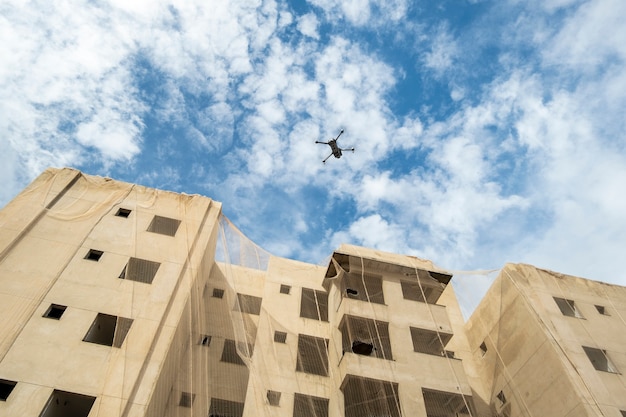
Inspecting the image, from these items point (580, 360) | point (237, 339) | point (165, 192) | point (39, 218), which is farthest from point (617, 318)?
point (39, 218)

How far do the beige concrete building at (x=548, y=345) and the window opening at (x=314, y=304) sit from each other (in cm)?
761

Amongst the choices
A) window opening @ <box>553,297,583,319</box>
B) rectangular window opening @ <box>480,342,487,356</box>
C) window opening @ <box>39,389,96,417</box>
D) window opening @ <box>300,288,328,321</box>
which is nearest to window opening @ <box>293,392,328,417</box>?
window opening @ <box>300,288,328,321</box>

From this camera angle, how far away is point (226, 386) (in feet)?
56.6

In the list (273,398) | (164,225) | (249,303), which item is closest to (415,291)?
(249,303)

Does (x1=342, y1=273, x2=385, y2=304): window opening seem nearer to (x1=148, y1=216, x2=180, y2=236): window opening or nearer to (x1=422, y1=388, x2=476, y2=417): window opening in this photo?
(x1=422, y1=388, x2=476, y2=417): window opening

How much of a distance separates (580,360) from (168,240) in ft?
57.0

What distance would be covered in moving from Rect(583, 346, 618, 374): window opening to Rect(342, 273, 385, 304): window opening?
874cm

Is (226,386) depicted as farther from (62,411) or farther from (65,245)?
(65,245)

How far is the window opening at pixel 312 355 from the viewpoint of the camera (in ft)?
59.6

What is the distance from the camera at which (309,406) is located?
1672cm

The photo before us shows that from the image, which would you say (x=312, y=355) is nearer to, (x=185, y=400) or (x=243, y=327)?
(x=243, y=327)

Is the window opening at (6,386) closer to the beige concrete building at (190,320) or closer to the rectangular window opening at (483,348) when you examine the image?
the beige concrete building at (190,320)

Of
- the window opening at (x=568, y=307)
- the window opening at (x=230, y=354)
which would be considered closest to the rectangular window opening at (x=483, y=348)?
the window opening at (x=568, y=307)

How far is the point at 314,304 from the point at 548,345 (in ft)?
33.8
